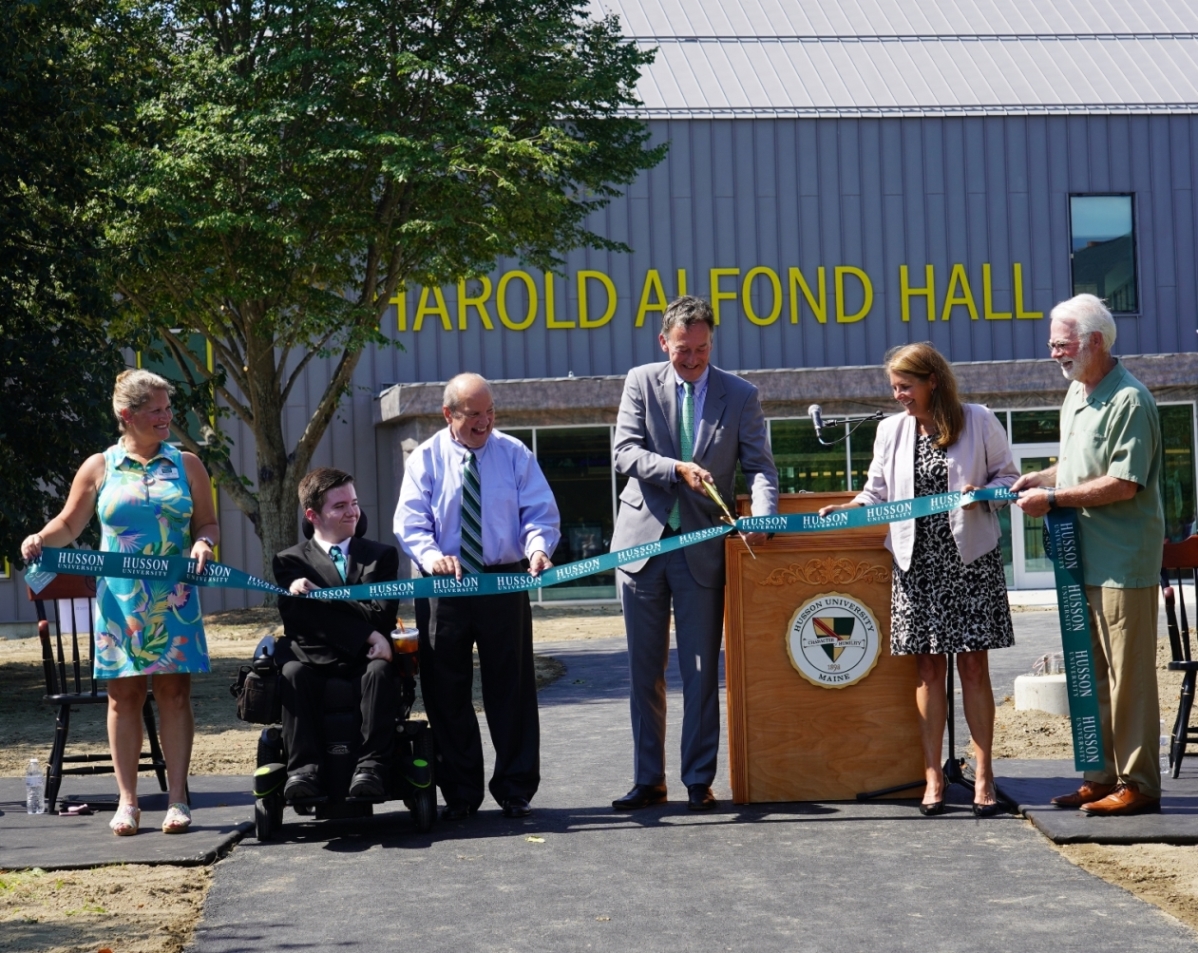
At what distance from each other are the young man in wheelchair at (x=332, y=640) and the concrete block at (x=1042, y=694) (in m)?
4.84

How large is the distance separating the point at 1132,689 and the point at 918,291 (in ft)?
75.1

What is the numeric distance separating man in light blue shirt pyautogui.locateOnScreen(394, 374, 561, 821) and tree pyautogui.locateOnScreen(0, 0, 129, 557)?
6.81 metres

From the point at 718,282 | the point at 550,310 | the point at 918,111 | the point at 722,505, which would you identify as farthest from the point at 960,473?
the point at 918,111

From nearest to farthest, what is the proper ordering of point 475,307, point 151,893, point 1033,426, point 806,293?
point 151,893 < point 1033,426 < point 475,307 < point 806,293

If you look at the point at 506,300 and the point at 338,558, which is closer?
the point at 338,558

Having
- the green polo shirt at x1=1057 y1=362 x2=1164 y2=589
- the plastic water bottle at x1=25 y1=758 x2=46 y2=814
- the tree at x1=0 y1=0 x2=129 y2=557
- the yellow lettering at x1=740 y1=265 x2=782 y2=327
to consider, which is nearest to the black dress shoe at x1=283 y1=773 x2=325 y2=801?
the plastic water bottle at x1=25 y1=758 x2=46 y2=814

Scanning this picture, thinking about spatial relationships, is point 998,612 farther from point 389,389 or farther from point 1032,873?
point 389,389

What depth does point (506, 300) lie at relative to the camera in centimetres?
2741

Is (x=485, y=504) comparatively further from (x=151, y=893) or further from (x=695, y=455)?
(x=151, y=893)

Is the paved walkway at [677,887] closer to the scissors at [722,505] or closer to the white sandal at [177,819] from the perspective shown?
the white sandal at [177,819]

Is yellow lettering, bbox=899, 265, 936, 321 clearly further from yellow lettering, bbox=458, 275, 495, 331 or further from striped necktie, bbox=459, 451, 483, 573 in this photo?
striped necktie, bbox=459, 451, 483, 573

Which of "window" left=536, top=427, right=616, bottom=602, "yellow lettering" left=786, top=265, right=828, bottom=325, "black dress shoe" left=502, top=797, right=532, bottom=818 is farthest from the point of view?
"yellow lettering" left=786, top=265, right=828, bottom=325

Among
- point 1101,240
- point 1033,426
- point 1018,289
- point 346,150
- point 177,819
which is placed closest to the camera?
point 177,819

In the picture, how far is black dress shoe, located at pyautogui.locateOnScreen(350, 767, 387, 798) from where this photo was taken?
5.94 metres
